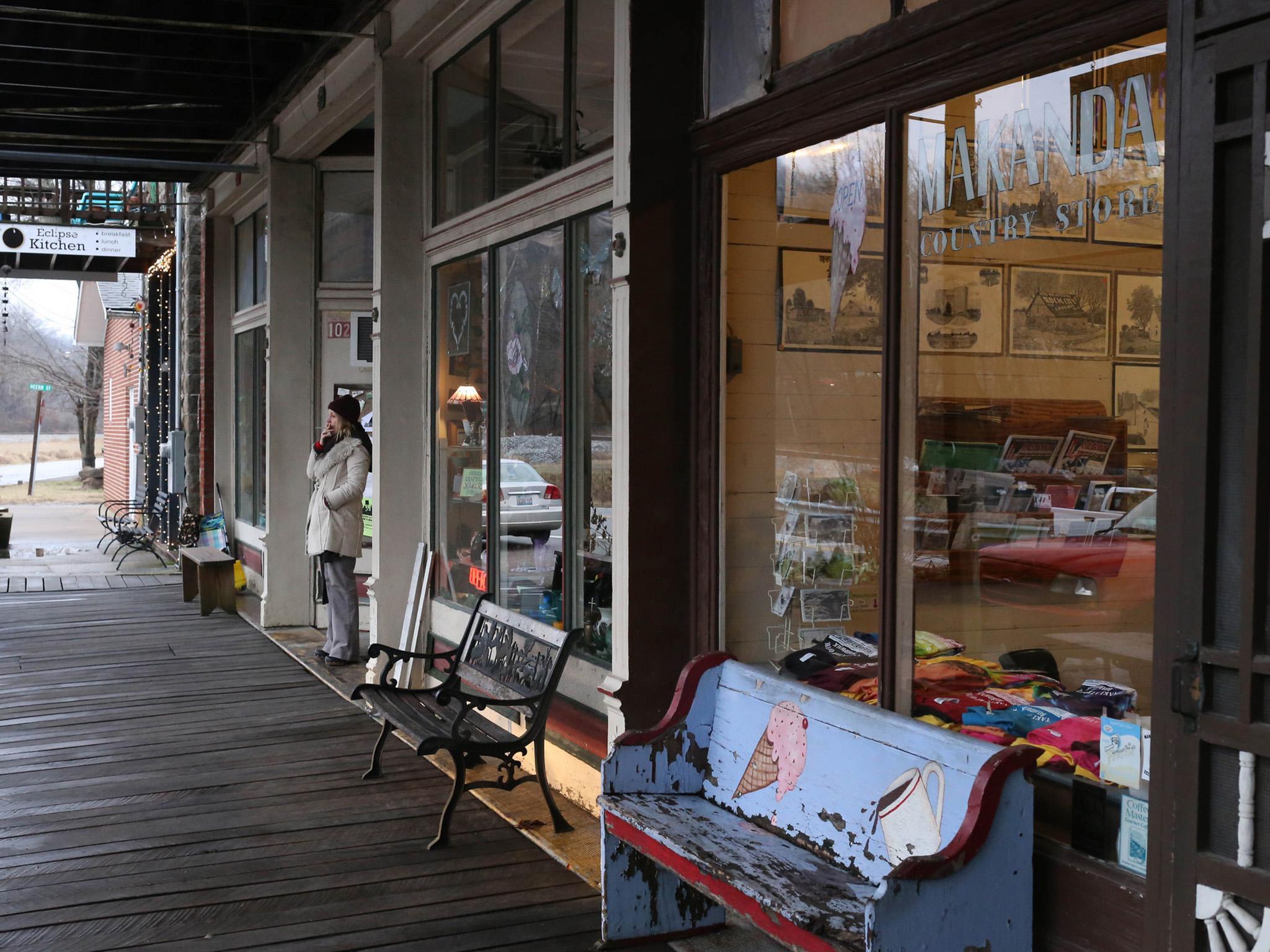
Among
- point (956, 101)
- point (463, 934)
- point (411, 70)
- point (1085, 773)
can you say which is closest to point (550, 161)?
point (411, 70)

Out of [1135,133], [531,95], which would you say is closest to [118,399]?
[531,95]

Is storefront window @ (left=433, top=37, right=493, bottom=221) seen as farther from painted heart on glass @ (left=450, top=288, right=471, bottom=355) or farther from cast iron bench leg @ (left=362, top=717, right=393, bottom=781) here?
cast iron bench leg @ (left=362, top=717, right=393, bottom=781)

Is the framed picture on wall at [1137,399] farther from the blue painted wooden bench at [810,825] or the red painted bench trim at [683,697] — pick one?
the red painted bench trim at [683,697]

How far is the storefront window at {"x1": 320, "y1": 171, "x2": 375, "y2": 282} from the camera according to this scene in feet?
31.2

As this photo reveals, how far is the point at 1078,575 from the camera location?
13.4 feet

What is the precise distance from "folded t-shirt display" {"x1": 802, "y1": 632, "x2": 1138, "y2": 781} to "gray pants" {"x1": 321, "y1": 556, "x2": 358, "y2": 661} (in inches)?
193

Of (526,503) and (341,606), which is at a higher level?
(526,503)

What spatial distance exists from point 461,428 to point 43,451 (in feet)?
183

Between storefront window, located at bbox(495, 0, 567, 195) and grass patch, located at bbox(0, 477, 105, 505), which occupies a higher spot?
storefront window, located at bbox(495, 0, 567, 195)

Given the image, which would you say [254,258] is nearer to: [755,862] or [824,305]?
[824,305]

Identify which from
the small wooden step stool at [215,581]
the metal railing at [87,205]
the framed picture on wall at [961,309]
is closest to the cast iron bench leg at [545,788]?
the framed picture on wall at [961,309]

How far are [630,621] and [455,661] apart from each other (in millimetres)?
1419

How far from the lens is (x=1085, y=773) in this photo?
112 inches

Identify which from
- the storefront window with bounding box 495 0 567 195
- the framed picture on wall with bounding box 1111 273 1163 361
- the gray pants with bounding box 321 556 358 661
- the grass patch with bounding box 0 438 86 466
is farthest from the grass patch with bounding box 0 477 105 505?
the framed picture on wall with bounding box 1111 273 1163 361
